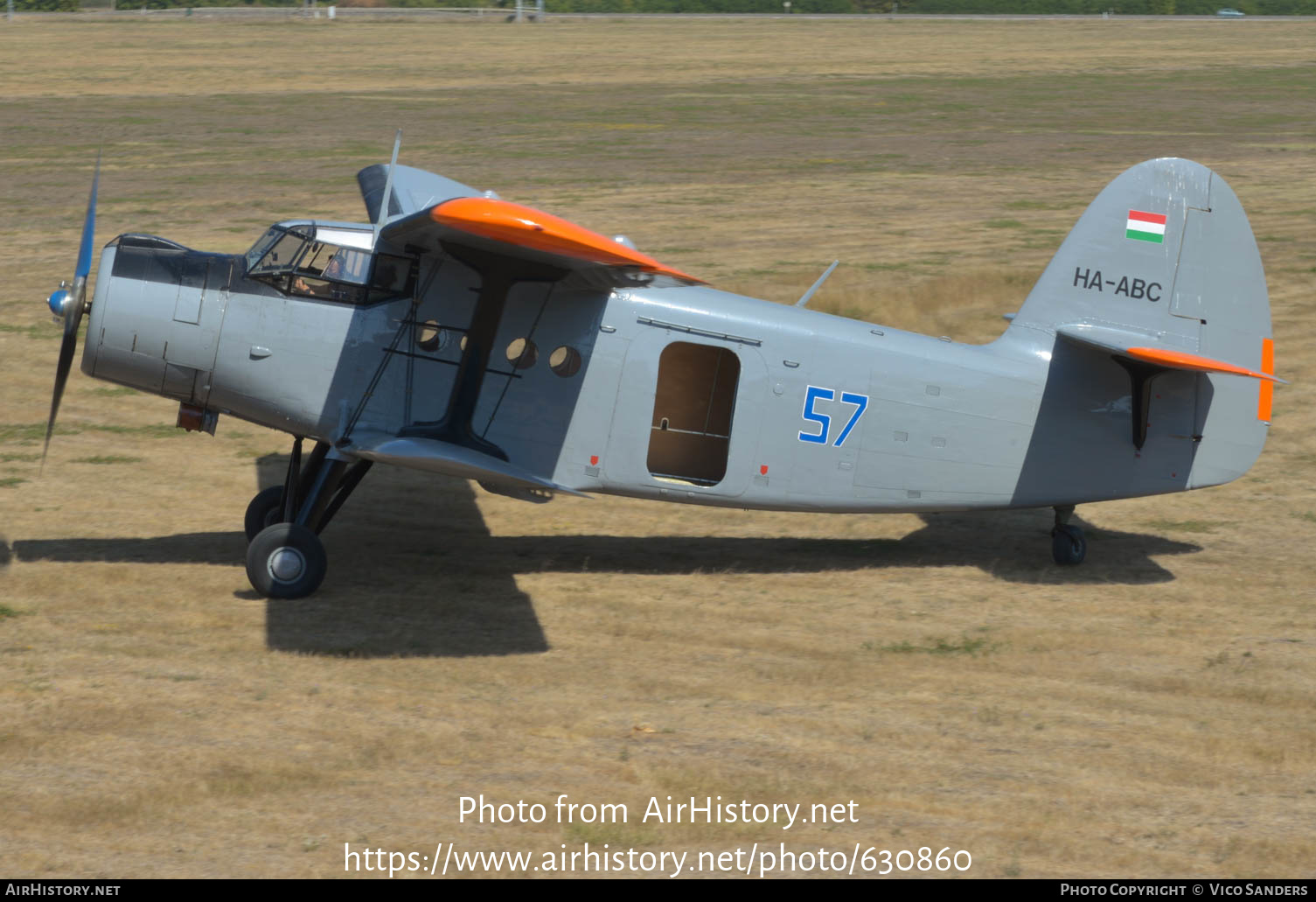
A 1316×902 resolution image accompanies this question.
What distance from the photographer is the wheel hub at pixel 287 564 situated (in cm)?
960

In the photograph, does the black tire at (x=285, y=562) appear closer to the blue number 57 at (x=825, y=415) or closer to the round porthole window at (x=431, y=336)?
the round porthole window at (x=431, y=336)

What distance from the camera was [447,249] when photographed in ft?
31.4

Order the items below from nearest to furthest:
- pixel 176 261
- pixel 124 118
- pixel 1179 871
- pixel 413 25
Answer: pixel 1179 871, pixel 176 261, pixel 124 118, pixel 413 25

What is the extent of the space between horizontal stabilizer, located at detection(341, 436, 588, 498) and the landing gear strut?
61cm

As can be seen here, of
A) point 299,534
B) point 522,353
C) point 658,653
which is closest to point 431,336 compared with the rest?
point 522,353

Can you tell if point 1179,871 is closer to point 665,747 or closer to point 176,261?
point 665,747

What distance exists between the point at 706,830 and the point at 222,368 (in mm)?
4998

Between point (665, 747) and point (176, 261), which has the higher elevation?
point (176, 261)

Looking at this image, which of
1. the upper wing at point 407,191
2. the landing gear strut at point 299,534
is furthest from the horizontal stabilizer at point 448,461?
the upper wing at point 407,191

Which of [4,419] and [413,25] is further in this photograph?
[413,25]

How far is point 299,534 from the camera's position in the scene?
9688 mm

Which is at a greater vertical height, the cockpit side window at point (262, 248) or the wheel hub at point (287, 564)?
the cockpit side window at point (262, 248)

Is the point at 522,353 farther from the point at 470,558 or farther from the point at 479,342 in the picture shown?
the point at 470,558

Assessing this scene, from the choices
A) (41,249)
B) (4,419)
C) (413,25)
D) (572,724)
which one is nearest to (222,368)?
(572,724)
